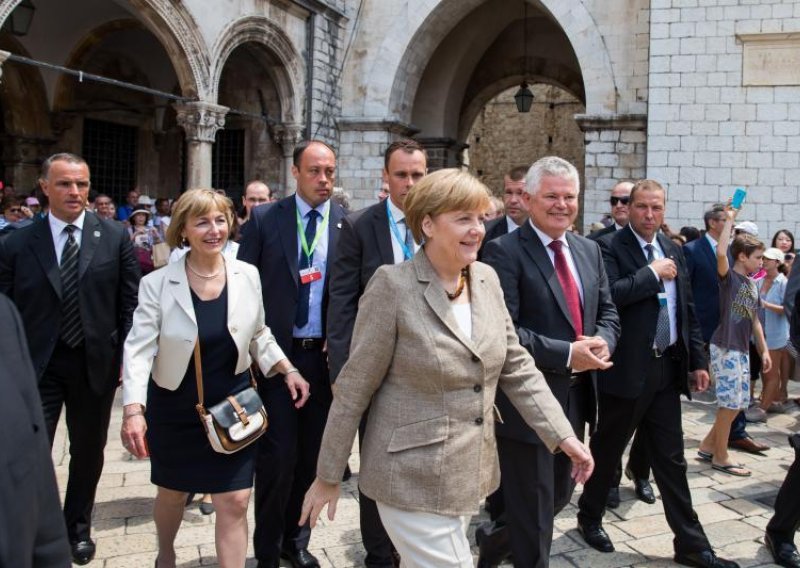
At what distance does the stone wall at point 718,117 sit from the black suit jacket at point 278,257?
33.1 feet

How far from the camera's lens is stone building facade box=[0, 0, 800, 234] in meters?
12.0

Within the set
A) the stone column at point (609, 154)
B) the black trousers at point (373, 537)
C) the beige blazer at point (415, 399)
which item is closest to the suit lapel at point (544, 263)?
the beige blazer at point (415, 399)

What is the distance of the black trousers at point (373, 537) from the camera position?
134 inches

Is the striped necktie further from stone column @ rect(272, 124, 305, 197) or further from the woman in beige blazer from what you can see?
stone column @ rect(272, 124, 305, 197)

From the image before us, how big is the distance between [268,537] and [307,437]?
1.78 feet

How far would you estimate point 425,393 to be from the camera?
2.31m

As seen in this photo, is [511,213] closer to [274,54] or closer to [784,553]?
[784,553]

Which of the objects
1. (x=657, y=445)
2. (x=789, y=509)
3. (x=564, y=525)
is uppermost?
(x=657, y=445)

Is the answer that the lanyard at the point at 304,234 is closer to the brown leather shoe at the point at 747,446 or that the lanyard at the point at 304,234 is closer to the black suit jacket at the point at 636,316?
the black suit jacket at the point at 636,316

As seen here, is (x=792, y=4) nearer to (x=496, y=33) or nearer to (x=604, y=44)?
(x=604, y=44)

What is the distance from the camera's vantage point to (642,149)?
1322 centimetres

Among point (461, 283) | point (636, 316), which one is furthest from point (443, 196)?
point (636, 316)

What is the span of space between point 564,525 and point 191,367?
2478mm

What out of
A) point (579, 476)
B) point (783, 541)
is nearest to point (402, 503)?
point (579, 476)
